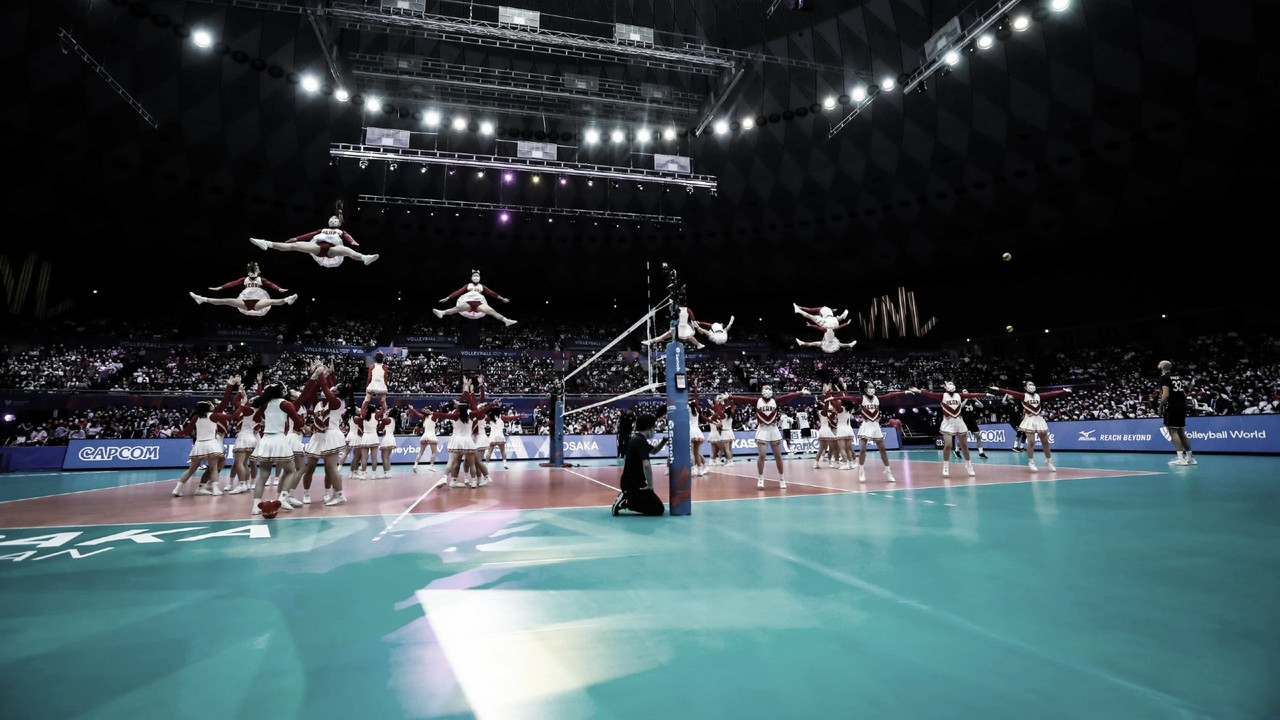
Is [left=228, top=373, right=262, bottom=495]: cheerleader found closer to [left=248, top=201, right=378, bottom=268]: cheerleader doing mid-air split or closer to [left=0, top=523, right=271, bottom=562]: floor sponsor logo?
[left=248, top=201, right=378, bottom=268]: cheerleader doing mid-air split

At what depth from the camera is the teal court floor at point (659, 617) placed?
2.27 meters

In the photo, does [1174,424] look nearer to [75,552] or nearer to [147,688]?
[147,688]

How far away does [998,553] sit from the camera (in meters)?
4.77

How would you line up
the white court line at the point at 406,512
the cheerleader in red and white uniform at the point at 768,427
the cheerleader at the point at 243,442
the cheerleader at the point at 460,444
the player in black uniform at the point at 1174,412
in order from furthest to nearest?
1. the player in black uniform at the point at 1174,412
2. the cheerleader at the point at 460,444
3. the cheerleader in red and white uniform at the point at 768,427
4. the cheerleader at the point at 243,442
5. the white court line at the point at 406,512

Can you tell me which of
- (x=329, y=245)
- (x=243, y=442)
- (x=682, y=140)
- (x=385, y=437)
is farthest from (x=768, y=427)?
(x=682, y=140)

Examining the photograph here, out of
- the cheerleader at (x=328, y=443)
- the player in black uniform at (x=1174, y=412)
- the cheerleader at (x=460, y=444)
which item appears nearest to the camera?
the cheerleader at (x=328, y=443)

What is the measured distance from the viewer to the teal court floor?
2273 millimetres

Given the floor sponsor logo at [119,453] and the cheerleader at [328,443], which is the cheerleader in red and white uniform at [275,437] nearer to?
the cheerleader at [328,443]

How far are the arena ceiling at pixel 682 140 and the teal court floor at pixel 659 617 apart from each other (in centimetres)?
1640

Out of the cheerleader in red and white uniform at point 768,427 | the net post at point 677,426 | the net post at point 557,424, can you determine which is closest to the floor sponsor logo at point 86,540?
the net post at point 677,426

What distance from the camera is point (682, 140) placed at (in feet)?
92.7

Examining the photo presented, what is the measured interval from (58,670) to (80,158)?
33731 millimetres

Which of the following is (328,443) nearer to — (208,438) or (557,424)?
(208,438)

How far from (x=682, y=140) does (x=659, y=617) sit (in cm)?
2820
